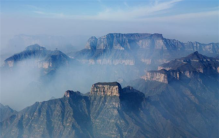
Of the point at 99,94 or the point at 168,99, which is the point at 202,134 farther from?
the point at 99,94

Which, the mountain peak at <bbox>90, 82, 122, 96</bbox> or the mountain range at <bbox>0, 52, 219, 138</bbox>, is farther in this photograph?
the mountain peak at <bbox>90, 82, 122, 96</bbox>

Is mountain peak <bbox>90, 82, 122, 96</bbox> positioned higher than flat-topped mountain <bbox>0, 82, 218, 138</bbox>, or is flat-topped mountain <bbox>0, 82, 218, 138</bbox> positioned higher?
mountain peak <bbox>90, 82, 122, 96</bbox>

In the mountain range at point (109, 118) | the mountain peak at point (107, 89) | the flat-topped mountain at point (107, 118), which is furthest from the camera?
the mountain peak at point (107, 89)

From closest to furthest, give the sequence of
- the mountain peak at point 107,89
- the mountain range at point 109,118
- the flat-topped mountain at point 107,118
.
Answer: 1. the flat-topped mountain at point 107,118
2. the mountain range at point 109,118
3. the mountain peak at point 107,89

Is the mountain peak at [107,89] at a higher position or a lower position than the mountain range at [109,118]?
higher

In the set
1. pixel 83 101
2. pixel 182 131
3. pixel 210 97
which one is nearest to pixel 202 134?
pixel 182 131

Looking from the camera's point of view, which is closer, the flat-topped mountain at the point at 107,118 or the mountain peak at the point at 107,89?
the flat-topped mountain at the point at 107,118

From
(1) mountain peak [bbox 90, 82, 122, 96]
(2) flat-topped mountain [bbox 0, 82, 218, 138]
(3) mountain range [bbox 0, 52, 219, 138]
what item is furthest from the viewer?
(1) mountain peak [bbox 90, 82, 122, 96]

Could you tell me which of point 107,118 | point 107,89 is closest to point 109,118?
point 107,118
